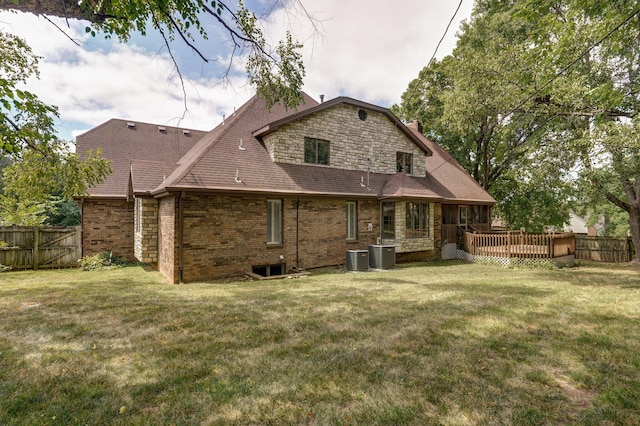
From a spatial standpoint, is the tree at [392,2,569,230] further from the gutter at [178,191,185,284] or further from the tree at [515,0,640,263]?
the gutter at [178,191,185,284]

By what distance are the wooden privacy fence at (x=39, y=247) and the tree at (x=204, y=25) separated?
37.3ft

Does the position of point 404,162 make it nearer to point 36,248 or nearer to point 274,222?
point 274,222

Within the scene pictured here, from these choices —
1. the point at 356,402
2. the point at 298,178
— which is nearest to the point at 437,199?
the point at 298,178

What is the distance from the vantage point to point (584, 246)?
2202 centimetres

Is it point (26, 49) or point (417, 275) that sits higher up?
point (26, 49)

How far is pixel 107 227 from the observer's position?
48.0 ft

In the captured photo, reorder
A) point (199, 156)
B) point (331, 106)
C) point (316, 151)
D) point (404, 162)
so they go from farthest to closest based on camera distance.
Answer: point (404, 162), point (331, 106), point (316, 151), point (199, 156)

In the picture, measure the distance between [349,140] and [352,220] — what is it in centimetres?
412

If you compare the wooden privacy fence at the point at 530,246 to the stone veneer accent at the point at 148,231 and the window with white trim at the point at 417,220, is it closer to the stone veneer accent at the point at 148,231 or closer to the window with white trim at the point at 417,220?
the window with white trim at the point at 417,220

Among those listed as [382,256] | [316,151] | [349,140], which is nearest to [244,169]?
[316,151]

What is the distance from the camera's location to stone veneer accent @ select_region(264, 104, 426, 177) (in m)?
13.8

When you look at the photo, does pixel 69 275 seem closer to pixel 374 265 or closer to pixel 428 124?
pixel 374 265

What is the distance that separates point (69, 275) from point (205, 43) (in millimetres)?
10866

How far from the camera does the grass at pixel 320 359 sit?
2994 millimetres
